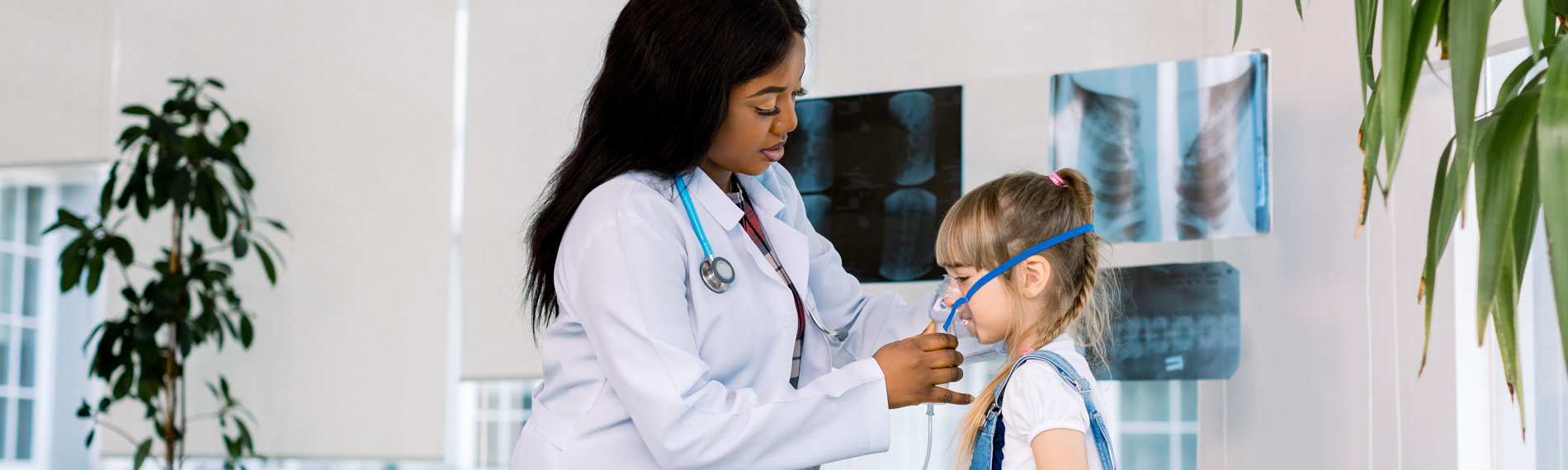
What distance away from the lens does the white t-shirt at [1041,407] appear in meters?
1.26

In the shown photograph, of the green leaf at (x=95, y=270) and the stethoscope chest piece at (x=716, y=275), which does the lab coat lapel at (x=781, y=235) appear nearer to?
the stethoscope chest piece at (x=716, y=275)

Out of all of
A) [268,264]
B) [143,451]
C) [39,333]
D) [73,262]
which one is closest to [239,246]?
[268,264]

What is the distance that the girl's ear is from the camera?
138cm

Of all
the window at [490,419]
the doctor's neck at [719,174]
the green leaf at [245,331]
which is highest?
the doctor's neck at [719,174]

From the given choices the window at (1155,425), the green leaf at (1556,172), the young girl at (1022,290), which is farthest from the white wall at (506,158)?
the green leaf at (1556,172)

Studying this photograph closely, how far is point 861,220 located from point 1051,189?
36.4 inches

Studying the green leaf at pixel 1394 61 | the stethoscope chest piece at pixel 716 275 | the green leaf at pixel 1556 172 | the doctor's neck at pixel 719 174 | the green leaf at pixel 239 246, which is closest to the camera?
the green leaf at pixel 1556 172

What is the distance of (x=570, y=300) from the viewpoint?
4.45 ft

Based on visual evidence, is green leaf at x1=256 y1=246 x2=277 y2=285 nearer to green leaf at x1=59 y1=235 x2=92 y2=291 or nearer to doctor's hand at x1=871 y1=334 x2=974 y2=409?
green leaf at x1=59 y1=235 x2=92 y2=291

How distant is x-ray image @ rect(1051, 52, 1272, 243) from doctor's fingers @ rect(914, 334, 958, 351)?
857mm

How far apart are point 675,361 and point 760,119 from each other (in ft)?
1.11

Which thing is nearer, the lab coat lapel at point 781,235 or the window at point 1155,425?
the lab coat lapel at point 781,235

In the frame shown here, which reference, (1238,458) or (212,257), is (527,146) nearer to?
(212,257)

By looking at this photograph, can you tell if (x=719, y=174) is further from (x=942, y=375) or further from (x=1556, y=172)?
(x=1556, y=172)
